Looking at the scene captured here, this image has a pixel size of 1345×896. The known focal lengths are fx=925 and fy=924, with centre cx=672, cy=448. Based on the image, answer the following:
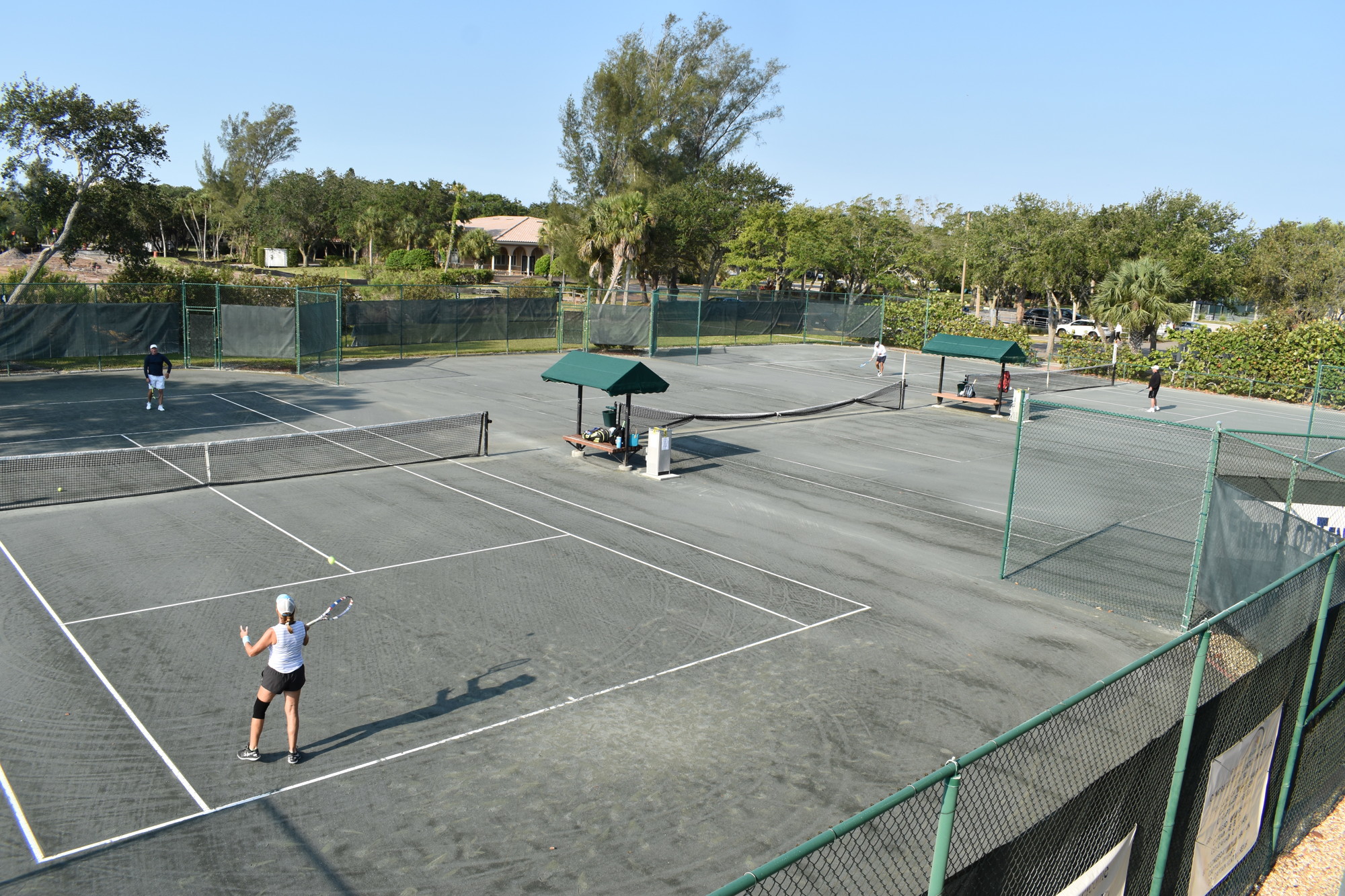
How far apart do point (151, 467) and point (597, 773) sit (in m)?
14.3

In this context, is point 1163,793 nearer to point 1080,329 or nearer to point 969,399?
point 969,399

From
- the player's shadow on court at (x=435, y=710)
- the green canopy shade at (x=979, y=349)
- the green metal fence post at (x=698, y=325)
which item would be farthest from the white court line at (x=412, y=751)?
Result: the green metal fence post at (x=698, y=325)

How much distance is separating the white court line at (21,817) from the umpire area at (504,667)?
32 mm

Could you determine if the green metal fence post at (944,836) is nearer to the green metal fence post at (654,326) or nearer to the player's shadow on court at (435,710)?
the player's shadow on court at (435,710)

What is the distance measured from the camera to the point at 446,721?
31.5 ft

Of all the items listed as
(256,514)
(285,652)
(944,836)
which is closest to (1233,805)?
(944,836)

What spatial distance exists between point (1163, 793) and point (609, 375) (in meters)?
16.4

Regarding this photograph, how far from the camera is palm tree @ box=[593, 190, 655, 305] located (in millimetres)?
49375

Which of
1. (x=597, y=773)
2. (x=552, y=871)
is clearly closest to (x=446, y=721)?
(x=597, y=773)

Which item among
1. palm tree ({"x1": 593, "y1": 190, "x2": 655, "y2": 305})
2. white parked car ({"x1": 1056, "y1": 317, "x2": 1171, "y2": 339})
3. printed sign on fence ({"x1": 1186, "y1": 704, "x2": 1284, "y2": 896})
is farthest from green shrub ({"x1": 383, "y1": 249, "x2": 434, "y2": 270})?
printed sign on fence ({"x1": 1186, "y1": 704, "x2": 1284, "y2": 896})

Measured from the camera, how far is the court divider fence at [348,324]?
32094 mm

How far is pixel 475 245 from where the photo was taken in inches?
3393

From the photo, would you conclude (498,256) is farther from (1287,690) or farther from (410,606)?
(1287,690)

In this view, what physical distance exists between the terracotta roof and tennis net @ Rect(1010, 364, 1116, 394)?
5720 centimetres
